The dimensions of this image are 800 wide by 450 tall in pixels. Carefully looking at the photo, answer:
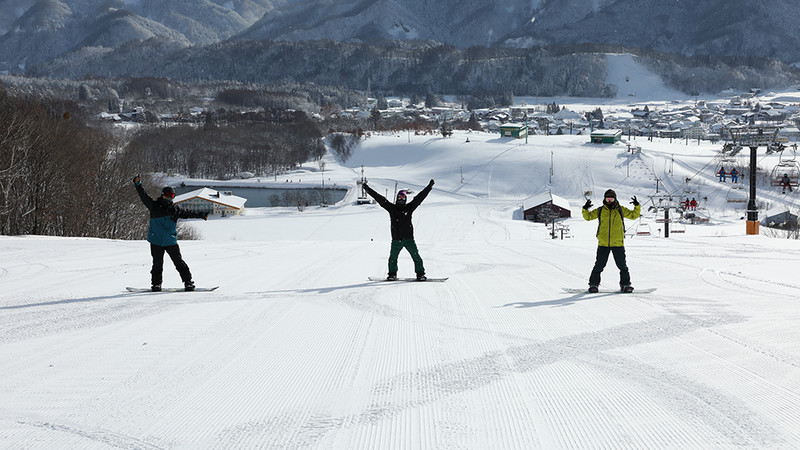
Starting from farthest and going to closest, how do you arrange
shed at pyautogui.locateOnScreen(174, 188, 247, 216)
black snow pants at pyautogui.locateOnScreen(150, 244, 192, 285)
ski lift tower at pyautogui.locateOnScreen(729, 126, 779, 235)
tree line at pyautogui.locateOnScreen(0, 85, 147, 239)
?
shed at pyautogui.locateOnScreen(174, 188, 247, 216)
tree line at pyautogui.locateOnScreen(0, 85, 147, 239)
ski lift tower at pyautogui.locateOnScreen(729, 126, 779, 235)
black snow pants at pyautogui.locateOnScreen(150, 244, 192, 285)

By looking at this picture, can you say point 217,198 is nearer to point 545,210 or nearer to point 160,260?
point 545,210

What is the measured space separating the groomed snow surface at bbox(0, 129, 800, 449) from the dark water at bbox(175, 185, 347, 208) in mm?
60376

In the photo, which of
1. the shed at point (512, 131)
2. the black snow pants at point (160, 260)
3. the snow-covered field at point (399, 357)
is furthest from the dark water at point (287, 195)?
the black snow pants at point (160, 260)

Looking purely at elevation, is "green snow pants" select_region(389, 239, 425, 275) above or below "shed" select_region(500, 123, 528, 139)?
below

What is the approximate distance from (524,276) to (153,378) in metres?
6.49

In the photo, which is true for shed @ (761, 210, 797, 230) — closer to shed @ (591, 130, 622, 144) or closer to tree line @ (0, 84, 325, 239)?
tree line @ (0, 84, 325, 239)

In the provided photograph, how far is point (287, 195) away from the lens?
73.8 metres

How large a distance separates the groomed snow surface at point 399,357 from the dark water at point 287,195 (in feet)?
198

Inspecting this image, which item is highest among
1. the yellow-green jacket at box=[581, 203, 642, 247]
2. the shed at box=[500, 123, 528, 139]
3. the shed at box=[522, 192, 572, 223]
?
the shed at box=[500, 123, 528, 139]

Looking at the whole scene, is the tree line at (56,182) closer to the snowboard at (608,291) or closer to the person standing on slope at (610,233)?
the snowboard at (608,291)

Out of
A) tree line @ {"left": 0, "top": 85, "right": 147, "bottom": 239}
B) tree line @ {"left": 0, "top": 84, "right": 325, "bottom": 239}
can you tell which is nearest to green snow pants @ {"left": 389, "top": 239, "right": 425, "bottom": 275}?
tree line @ {"left": 0, "top": 84, "right": 325, "bottom": 239}

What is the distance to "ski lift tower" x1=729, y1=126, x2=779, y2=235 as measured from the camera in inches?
892

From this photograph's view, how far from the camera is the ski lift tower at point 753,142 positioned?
22656mm

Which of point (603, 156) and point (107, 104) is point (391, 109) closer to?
point (107, 104)
